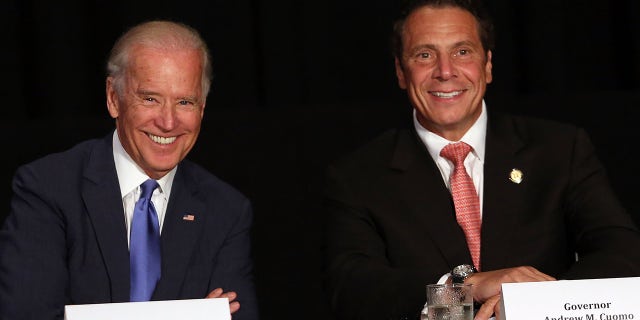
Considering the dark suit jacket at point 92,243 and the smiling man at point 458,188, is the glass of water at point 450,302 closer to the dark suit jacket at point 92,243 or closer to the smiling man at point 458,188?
the smiling man at point 458,188

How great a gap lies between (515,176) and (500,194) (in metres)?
0.07

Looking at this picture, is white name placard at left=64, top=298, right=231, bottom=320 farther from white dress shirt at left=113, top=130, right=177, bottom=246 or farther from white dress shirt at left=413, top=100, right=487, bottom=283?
white dress shirt at left=413, top=100, right=487, bottom=283

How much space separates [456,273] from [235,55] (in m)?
1.83

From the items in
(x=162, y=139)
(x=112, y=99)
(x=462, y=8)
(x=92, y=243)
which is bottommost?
(x=92, y=243)

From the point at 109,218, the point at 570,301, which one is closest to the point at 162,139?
the point at 109,218

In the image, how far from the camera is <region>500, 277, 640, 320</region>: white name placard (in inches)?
95.3

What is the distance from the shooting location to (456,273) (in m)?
3.05

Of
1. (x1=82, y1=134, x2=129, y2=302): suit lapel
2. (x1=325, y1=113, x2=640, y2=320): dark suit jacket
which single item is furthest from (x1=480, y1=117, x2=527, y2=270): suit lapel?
(x1=82, y1=134, x2=129, y2=302): suit lapel

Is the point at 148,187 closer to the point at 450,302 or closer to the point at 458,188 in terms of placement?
the point at 458,188

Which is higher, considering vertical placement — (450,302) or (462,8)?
(462,8)

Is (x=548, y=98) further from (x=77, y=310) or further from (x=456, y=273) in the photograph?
(x=77, y=310)

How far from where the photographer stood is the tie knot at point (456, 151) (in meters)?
3.39

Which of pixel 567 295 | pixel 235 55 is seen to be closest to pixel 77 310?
pixel 567 295

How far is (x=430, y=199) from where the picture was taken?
335cm
